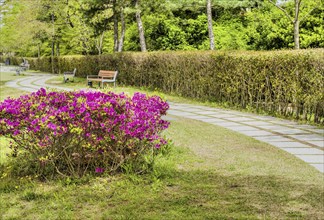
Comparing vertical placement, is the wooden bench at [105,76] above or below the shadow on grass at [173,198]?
above

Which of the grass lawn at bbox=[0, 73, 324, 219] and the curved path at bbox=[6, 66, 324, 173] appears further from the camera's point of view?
the curved path at bbox=[6, 66, 324, 173]

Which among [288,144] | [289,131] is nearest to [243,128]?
[289,131]

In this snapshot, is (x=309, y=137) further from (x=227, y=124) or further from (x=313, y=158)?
(x=227, y=124)

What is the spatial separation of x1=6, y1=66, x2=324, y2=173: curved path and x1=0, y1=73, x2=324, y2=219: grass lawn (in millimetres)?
530

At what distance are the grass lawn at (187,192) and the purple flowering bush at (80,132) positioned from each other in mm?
273

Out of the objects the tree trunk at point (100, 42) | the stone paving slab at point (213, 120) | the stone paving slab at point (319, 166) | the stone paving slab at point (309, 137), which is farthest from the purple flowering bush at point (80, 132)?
the tree trunk at point (100, 42)

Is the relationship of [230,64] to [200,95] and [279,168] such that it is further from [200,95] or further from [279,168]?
[279,168]

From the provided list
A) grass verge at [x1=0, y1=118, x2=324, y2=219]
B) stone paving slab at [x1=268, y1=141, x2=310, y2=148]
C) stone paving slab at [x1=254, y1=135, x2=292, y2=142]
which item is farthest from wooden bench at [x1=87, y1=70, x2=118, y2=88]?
grass verge at [x1=0, y1=118, x2=324, y2=219]

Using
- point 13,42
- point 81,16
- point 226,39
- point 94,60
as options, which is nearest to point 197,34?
point 226,39

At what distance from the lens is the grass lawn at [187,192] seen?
13.4ft

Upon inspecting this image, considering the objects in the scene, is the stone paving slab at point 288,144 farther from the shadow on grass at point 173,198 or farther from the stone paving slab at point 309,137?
the shadow on grass at point 173,198

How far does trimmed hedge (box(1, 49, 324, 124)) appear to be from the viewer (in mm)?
9547

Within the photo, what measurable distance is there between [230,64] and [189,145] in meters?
5.78

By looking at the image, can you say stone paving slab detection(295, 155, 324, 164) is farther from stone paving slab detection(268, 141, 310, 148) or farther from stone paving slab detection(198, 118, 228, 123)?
stone paving slab detection(198, 118, 228, 123)
